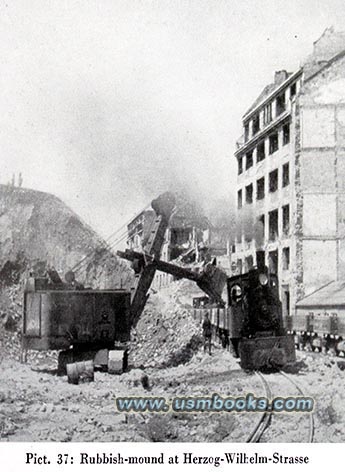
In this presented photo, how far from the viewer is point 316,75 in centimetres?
1289

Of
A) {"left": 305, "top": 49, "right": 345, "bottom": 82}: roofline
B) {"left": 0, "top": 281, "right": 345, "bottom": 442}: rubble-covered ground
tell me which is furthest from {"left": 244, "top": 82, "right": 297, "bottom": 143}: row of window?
{"left": 0, "top": 281, "right": 345, "bottom": 442}: rubble-covered ground

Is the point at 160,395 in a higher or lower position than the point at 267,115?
lower

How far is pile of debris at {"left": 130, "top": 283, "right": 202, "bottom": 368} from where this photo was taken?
47.1 feet

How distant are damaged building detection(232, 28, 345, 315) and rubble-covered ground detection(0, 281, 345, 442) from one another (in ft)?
7.26

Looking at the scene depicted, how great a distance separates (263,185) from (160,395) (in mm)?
7329

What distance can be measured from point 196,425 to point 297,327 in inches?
293

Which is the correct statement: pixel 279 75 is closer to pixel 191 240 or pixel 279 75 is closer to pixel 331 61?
pixel 331 61

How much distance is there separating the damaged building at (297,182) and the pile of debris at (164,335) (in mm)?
2396

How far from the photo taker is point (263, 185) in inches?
567

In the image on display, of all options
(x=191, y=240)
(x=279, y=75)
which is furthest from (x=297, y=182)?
(x=191, y=240)

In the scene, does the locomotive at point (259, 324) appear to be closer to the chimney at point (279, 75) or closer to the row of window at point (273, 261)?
the row of window at point (273, 261)

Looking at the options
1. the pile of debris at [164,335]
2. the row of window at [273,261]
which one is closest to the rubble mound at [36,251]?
the pile of debris at [164,335]
